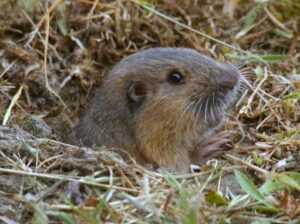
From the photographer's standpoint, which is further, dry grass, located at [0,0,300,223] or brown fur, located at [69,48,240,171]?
brown fur, located at [69,48,240,171]

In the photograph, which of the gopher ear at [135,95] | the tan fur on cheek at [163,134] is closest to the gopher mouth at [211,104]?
the tan fur on cheek at [163,134]

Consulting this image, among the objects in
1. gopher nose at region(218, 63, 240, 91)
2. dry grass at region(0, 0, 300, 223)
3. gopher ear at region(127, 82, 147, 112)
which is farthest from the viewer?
gopher ear at region(127, 82, 147, 112)

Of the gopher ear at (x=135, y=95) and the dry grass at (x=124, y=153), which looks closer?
the dry grass at (x=124, y=153)

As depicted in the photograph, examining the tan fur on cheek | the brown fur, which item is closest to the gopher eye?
the brown fur

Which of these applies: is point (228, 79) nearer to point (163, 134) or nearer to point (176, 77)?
point (176, 77)

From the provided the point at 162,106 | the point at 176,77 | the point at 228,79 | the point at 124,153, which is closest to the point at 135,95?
the point at 162,106

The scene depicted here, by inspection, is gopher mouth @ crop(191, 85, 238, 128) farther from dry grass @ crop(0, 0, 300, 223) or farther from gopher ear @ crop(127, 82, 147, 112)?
gopher ear @ crop(127, 82, 147, 112)

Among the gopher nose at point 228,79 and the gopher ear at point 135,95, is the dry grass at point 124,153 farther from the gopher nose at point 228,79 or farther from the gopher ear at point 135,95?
the gopher ear at point 135,95
